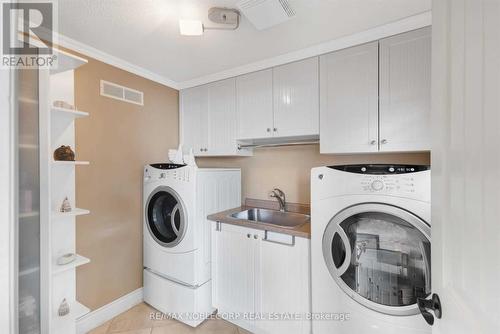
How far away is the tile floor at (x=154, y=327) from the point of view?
6.17 feet

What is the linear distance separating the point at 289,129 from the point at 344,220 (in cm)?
91

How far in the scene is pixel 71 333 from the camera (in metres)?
→ 1.59

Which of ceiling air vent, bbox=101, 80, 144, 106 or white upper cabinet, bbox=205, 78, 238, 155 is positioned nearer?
ceiling air vent, bbox=101, 80, 144, 106

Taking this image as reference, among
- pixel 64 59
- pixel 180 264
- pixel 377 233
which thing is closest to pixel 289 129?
pixel 377 233

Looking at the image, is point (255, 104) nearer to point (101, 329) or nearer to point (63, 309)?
point (63, 309)

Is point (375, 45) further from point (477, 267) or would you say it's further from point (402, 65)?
point (477, 267)

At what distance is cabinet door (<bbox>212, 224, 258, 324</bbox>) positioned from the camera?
1.80 metres

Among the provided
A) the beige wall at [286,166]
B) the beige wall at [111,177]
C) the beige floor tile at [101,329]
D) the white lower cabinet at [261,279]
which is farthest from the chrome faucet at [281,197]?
the beige floor tile at [101,329]

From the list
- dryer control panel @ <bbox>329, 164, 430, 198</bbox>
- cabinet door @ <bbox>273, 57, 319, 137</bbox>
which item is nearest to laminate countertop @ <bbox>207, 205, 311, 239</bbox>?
dryer control panel @ <bbox>329, 164, 430, 198</bbox>

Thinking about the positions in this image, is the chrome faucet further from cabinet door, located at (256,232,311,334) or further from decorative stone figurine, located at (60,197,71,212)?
decorative stone figurine, located at (60,197,71,212)

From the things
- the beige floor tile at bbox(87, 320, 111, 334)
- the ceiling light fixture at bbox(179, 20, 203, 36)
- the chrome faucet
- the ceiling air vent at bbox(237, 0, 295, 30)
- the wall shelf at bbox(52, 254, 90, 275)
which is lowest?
the beige floor tile at bbox(87, 320, 111, 334)

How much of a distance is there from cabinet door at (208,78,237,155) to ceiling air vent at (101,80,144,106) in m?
0.71

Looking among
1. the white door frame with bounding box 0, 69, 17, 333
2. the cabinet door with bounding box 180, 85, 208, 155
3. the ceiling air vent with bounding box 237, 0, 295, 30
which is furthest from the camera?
the cabinet door with bounding box 180, 85, 208, 155

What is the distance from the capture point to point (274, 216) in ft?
7.63
